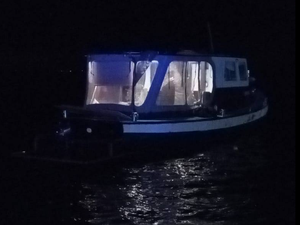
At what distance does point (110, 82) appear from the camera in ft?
70.2

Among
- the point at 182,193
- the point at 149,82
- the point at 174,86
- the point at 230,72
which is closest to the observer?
the point at 182,193

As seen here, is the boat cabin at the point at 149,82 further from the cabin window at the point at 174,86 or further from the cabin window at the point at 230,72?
the cabin window at the point at 230,72

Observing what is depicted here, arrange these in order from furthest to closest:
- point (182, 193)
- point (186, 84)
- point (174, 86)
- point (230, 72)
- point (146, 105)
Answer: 1. point (230, 72)
2. point (186, 84)
3. point (174, 86)
4. point (146, 105)
5. point (182, 193)

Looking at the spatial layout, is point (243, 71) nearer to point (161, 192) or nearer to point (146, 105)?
point (146, 105)

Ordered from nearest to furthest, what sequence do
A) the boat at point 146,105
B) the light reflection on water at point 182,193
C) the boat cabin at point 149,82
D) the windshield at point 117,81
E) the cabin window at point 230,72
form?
1. the light reflection on water at point 182,193
2. the boat at point 146,105
3. the boat cabin at point 149,82
4. the windshield at point 117,81
5. the cabin window at point 230,72


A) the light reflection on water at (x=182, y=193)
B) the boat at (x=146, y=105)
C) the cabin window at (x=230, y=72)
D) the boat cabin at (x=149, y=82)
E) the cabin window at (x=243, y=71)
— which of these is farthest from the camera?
the cabin window at (x=243, y=71)

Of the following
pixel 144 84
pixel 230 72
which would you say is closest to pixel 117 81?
pixel 144 84

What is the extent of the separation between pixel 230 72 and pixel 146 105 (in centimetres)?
349

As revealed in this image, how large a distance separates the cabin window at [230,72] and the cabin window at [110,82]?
3.10 m

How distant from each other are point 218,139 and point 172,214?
20.1 ft

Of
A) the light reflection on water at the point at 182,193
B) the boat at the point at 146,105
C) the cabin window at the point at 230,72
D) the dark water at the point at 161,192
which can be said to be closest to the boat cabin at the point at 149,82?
the boat at the point at 146,105

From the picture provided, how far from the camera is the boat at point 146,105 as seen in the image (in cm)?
1936

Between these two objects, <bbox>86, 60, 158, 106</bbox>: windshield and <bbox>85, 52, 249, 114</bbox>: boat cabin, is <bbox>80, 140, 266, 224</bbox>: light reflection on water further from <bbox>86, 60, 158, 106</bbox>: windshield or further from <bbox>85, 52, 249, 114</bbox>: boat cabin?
<bbox>86, 60, 158, 106</bbox>: windshield

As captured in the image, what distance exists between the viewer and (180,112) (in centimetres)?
2130
